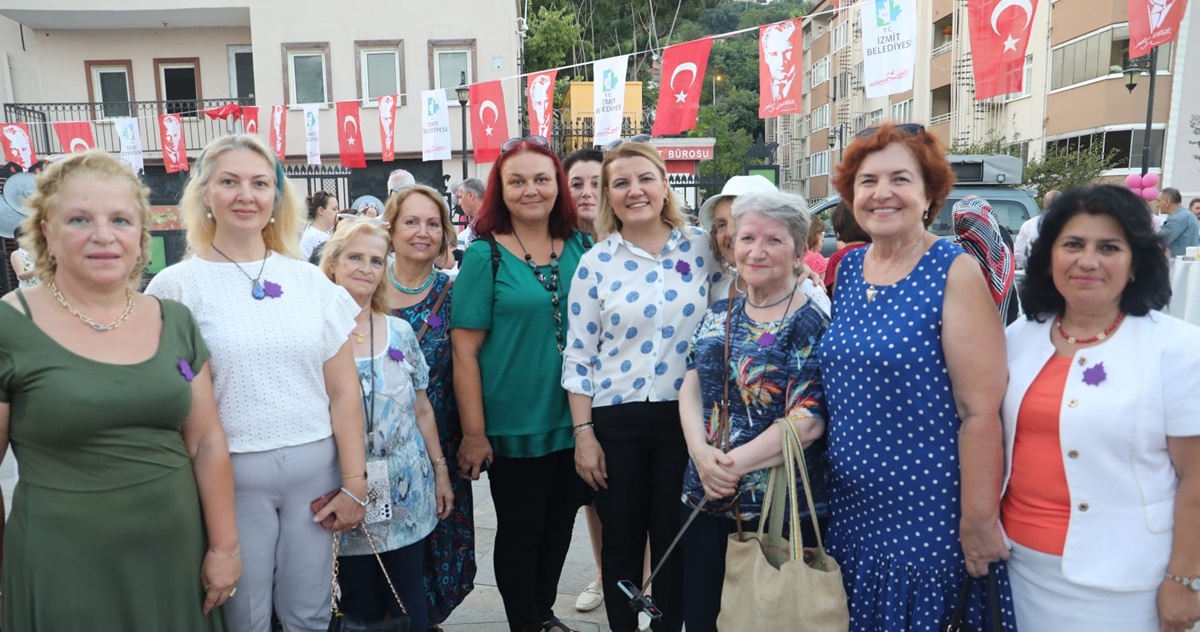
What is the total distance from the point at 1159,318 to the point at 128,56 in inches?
831

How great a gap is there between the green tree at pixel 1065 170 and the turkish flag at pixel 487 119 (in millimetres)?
12289

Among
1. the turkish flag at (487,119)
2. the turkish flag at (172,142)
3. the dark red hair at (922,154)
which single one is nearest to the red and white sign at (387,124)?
the turkish flag at (487,119)

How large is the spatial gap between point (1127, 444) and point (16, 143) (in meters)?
18.9

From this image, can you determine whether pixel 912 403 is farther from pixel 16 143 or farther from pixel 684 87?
pixel 16 143

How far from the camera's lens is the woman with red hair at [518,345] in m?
2.95

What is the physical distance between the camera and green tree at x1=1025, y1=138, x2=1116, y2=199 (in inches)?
703

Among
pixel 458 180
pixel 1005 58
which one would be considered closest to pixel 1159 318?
pixel 1005 58

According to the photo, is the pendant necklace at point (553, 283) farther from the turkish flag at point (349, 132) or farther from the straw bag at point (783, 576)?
the turkish flag at point (349, 132)

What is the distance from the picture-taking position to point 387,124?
52.0 ft

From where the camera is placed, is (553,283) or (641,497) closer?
(641,497)

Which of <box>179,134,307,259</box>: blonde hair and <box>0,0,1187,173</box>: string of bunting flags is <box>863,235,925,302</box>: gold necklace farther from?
<box>0,0,1187,173</box>: string of bunting flags

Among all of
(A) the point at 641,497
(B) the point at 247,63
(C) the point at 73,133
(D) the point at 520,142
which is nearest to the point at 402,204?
(D) the point at 520,142

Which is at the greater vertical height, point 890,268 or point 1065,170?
point 1065,170

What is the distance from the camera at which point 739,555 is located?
2.25 meters
